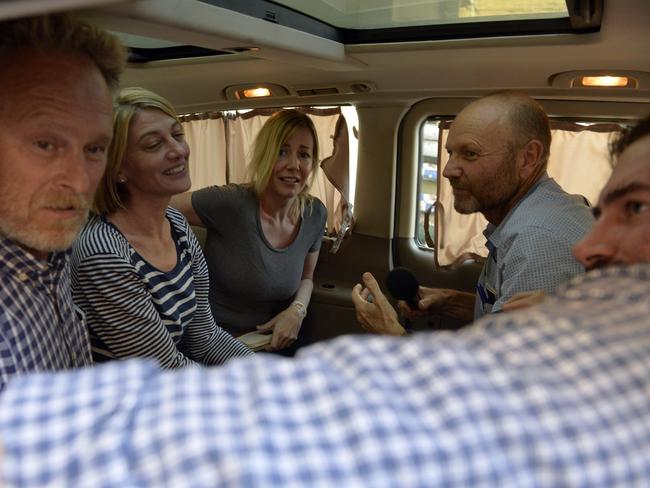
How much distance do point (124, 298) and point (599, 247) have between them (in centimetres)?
126

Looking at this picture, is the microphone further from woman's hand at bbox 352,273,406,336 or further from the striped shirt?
the striped shirt

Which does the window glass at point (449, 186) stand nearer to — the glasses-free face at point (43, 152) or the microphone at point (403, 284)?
the microphone at point (403, 284)

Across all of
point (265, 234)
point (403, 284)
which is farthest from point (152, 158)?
point (403, 284)

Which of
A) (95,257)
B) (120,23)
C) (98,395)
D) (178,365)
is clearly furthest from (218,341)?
(98,395)

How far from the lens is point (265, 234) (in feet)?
9.58

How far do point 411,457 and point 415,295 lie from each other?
2.20m

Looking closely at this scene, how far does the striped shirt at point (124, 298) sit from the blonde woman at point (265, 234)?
87 centimetres

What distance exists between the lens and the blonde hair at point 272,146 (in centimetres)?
299

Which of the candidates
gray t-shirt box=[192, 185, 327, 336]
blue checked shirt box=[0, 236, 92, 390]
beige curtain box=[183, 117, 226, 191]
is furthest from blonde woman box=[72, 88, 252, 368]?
beige curtain box=[183, 117, 226, 191]

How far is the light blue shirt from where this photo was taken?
167 centimetres

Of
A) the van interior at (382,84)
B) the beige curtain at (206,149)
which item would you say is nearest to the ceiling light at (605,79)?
the van interior at (382,84)

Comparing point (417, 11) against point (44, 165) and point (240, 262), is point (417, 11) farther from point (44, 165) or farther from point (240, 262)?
point (44, 165)

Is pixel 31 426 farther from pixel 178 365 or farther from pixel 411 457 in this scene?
pixel 178 365

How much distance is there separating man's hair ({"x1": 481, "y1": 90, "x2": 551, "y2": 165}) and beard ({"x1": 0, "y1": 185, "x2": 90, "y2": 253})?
1.51 metres
